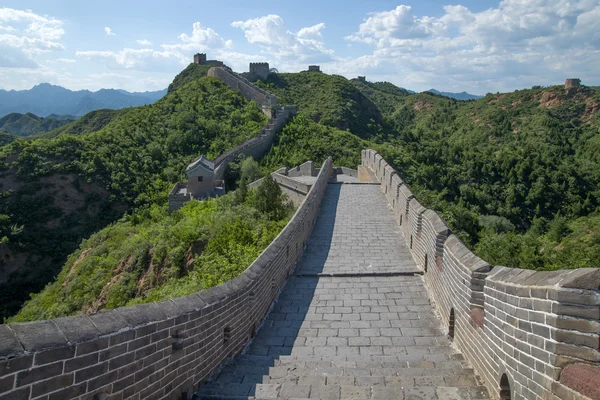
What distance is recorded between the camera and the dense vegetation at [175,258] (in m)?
10.1

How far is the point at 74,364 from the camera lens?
276 centimetres

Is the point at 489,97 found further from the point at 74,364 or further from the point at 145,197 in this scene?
the point at 74,364

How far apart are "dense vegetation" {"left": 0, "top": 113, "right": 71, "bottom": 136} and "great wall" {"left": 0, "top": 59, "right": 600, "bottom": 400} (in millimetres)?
157491

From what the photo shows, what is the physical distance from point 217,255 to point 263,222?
2.68m

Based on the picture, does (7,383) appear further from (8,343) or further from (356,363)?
(356,363)

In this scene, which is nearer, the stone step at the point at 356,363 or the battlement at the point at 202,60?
the stone step at the point at 356,363

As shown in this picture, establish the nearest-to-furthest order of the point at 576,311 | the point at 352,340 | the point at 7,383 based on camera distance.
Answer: the point at 7,383
the point at 576,311
the point at 352,340

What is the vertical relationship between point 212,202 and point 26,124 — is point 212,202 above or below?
below

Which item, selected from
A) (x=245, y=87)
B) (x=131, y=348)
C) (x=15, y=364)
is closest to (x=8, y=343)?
(x=15, y=364)

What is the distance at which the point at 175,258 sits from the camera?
15008 mm

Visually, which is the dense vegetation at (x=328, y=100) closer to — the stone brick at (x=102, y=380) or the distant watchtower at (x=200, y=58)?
the distant watchtower at (x=200, y=58)

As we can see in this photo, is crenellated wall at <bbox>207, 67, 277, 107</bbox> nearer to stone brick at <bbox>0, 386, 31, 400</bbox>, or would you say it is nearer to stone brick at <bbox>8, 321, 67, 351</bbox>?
stone brick at <bbox>8, 321, 67, 351</bbox>

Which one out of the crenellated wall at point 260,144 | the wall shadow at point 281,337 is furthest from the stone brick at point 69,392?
the crenellated wall at point 260,144

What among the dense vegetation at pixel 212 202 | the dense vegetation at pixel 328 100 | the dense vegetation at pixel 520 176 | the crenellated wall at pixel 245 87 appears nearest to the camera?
the dense vegetation at pixel 212 202
